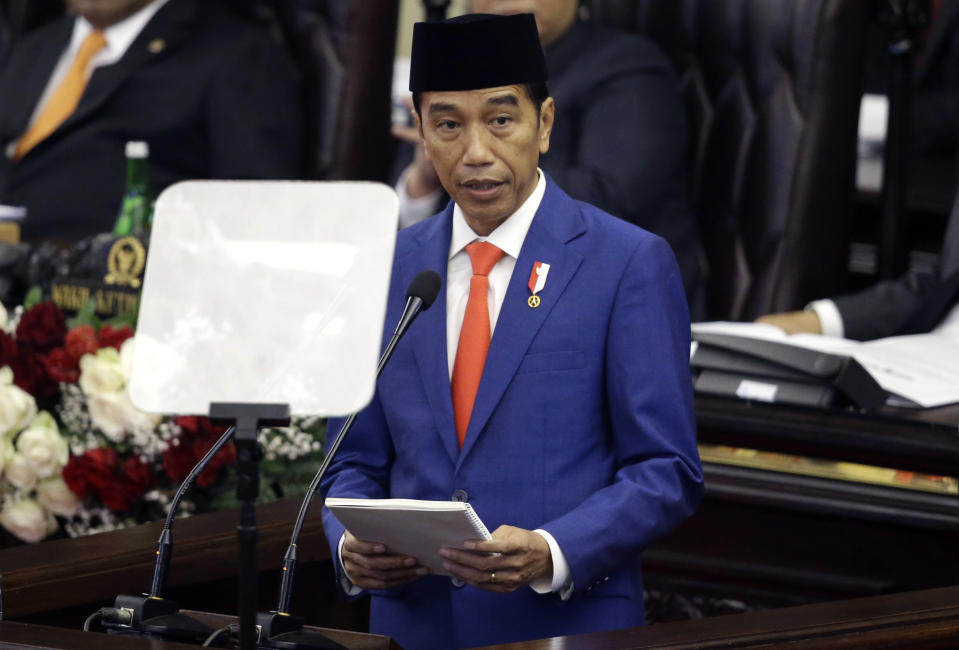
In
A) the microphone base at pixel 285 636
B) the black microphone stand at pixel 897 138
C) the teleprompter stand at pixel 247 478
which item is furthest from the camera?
the black microphone stand at pixel 897 138

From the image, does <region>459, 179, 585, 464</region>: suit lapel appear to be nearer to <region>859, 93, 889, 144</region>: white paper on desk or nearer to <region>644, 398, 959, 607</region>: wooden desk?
<region>644, 398, 959, 607</region>: wooden desk

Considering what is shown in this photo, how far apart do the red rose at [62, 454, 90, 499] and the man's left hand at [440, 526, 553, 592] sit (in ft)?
2.56

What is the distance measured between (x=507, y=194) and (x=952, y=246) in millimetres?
1292

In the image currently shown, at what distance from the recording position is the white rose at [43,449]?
5.99ft

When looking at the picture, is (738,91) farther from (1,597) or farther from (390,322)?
(1,597)

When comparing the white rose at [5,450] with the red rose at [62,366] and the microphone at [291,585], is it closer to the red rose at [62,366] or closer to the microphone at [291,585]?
the red rose at [62,366]

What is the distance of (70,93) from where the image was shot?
10.00ft

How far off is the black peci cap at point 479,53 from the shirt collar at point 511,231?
118mm

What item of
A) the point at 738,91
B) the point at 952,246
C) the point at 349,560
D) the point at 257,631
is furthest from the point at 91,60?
the point at 257,631

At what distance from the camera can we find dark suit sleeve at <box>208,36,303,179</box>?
2848 millimetres

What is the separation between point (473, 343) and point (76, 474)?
73cm

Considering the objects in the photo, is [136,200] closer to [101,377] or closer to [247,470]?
[101,377]


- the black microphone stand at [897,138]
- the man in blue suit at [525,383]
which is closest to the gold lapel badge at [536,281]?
the man in blue suit at [525,383]

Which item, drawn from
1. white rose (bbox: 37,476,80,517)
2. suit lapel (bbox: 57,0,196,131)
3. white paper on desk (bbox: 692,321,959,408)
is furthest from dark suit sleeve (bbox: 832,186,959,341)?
suit lapel (bbox: 57,0,196,131)
